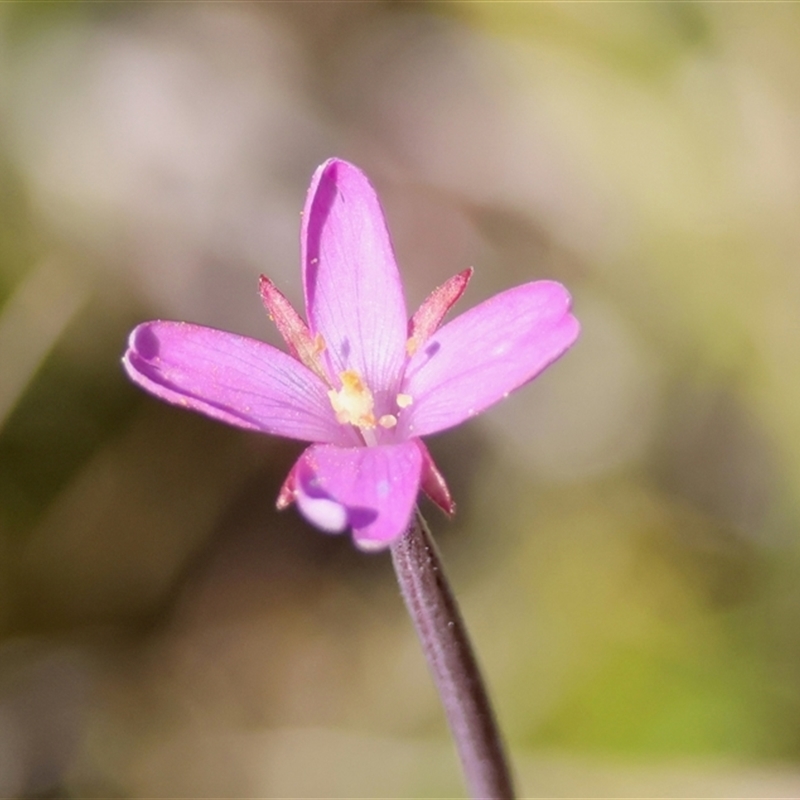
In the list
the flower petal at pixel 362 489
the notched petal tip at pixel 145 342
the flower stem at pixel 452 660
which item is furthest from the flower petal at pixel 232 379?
the flower stem at pixel 452 660

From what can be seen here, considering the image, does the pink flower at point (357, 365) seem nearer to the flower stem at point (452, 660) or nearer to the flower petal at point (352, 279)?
the flower petal at point (352, 279)

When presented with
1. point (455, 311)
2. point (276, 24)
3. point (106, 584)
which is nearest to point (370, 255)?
point (455, 311)

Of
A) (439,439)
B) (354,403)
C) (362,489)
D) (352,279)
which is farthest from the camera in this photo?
(439,439)

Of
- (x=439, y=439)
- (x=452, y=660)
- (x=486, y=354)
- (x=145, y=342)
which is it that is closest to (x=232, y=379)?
(x=145, y=342)

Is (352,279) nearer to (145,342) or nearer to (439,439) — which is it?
(145,342)

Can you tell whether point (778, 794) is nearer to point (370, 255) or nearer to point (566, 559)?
point (566, 559)

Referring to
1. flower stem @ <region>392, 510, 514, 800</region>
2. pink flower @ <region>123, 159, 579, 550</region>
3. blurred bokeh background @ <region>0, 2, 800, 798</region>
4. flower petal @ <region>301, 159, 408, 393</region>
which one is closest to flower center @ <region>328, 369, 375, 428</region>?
pink flower @ <region>123, 159, 579, 550</region>
